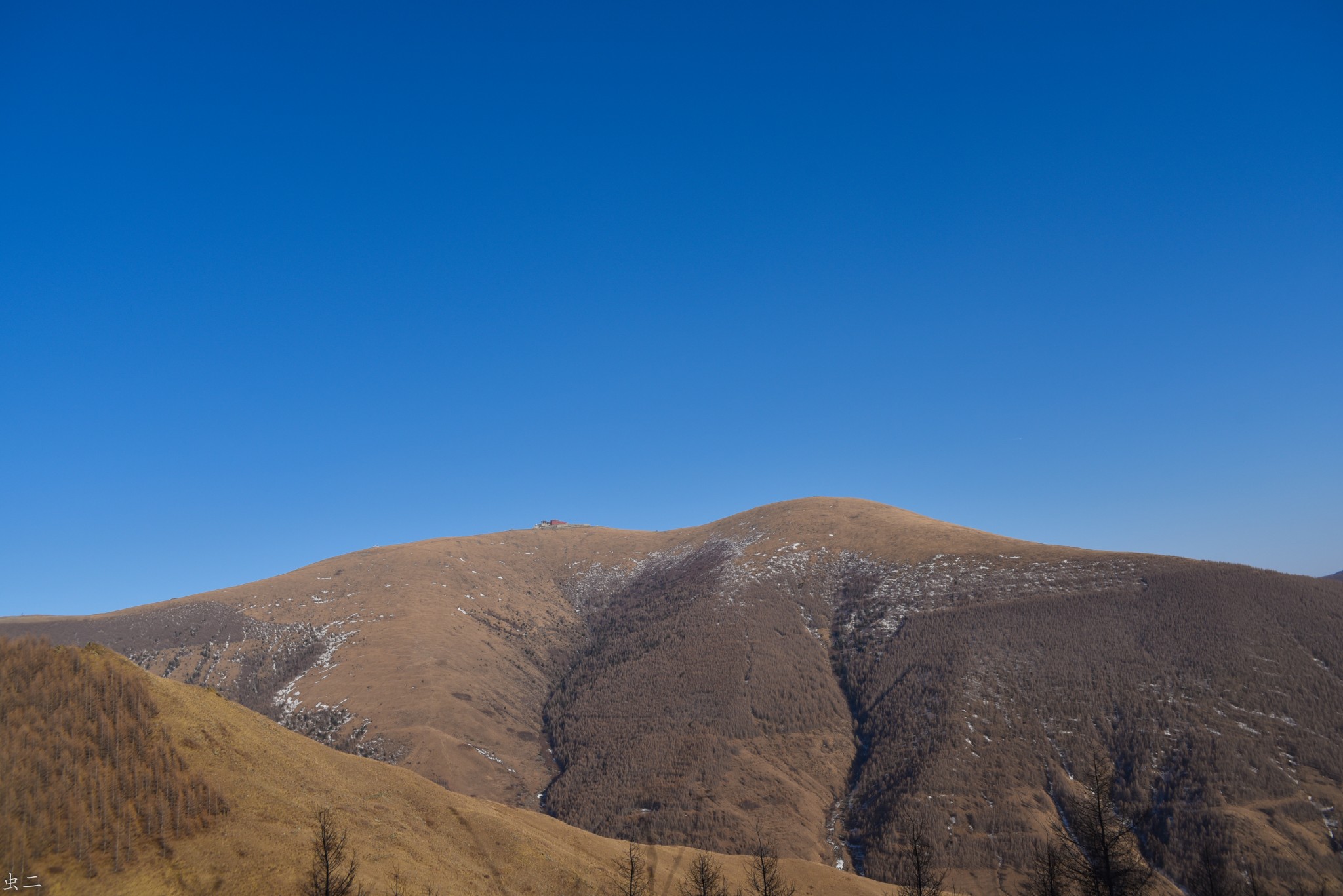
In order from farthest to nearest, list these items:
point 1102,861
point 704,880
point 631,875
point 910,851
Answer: point 910,851
point 704,880
point 631,875
point 1102,861

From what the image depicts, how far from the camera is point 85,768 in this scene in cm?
2886

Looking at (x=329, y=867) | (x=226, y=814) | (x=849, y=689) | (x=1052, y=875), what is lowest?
(x=849, y=689)

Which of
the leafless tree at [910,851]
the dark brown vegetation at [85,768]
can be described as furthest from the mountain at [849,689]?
the dark brown vegetation at [85,768]

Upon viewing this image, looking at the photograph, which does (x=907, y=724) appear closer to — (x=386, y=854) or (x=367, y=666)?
(x=386, y=854)

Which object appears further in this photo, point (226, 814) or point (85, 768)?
point (226, 814)

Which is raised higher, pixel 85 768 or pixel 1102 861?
pixel 85 768

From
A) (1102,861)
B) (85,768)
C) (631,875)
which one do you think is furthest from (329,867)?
(1102,861)

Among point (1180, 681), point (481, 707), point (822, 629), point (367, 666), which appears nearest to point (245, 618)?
point (367, 666)

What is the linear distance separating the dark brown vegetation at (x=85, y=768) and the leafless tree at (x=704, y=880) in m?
27.4

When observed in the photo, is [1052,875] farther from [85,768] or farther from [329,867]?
[85,768]

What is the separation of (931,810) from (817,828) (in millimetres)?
16595

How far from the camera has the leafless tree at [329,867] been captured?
2789 cm

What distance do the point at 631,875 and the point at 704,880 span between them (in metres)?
4.66

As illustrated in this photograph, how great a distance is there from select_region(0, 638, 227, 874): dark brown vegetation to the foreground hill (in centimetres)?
6
